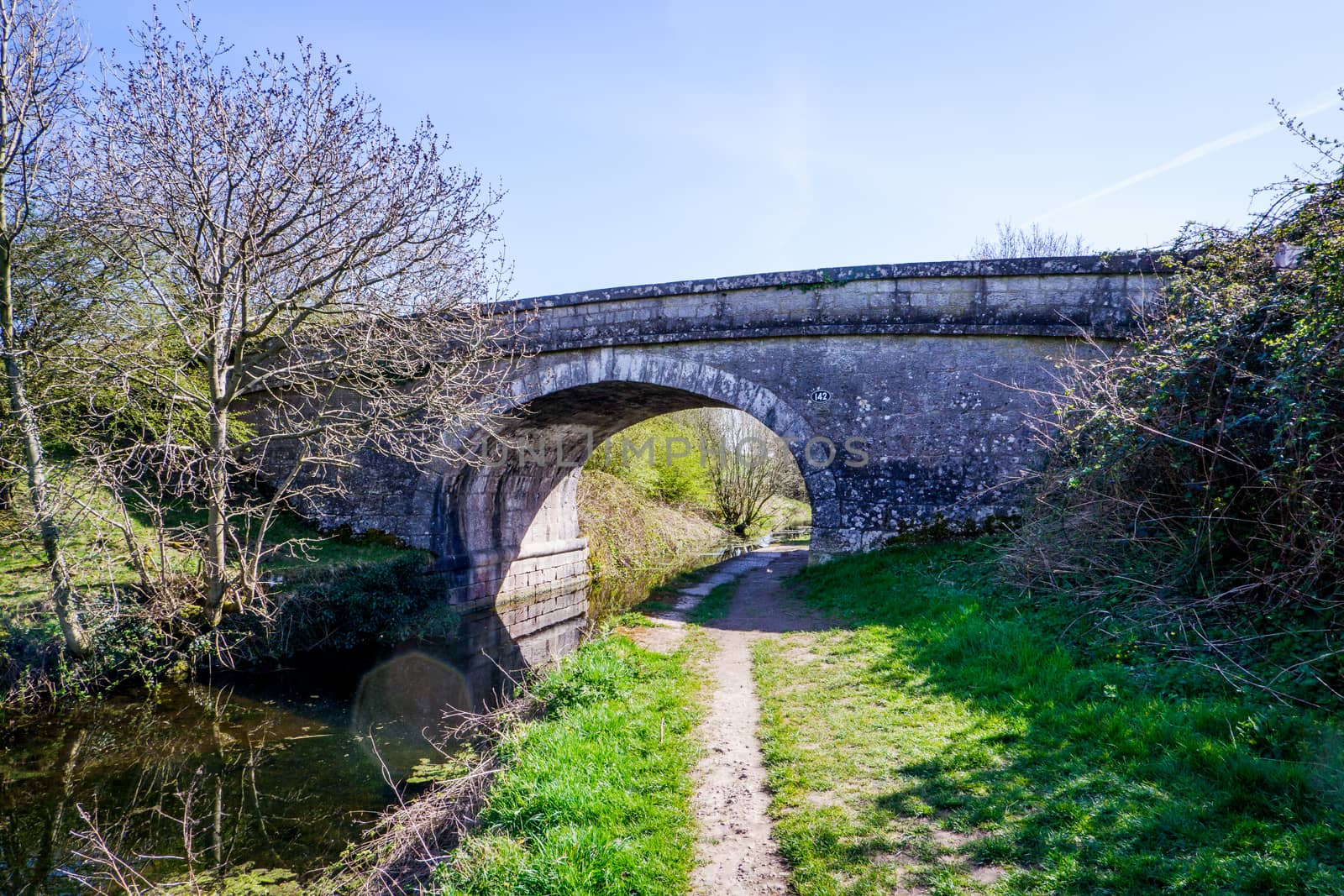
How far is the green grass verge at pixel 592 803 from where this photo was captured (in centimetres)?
283

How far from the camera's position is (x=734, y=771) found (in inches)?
143

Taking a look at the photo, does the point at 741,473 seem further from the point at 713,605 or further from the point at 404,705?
the point at 404,705

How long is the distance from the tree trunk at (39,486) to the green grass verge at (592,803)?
4899 mm

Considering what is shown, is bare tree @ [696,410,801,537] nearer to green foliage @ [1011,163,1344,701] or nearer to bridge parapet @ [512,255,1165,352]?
bridge parapet @ [512,255,1165,352]

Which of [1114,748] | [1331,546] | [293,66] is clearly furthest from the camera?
[293,66]

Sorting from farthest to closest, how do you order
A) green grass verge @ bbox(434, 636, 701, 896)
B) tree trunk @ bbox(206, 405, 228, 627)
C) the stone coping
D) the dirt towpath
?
the stone coping < tree trunk @ bbox(206, 405, 228, 627) < green grass verge @ bbox(434, 636, 701, 896) < the dirt towpath

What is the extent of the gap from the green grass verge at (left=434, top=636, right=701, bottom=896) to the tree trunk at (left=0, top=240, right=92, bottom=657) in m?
4.90

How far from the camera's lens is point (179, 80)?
6.19 m

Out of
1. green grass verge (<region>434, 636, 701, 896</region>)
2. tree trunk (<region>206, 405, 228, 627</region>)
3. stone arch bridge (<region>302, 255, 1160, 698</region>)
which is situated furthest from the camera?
stone arch bridge (<region>302, 255, 1160, 698</region>)

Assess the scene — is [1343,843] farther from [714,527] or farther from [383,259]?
[714,527]

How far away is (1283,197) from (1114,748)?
4.04 meters

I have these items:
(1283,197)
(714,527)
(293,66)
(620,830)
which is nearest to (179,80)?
(293,66)

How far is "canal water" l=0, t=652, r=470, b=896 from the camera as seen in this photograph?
412 cm

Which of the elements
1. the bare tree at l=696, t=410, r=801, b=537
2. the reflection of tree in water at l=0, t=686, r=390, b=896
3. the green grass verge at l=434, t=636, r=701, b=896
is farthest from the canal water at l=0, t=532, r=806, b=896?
the bare tree at l=696, t=410, r=801, b=537
